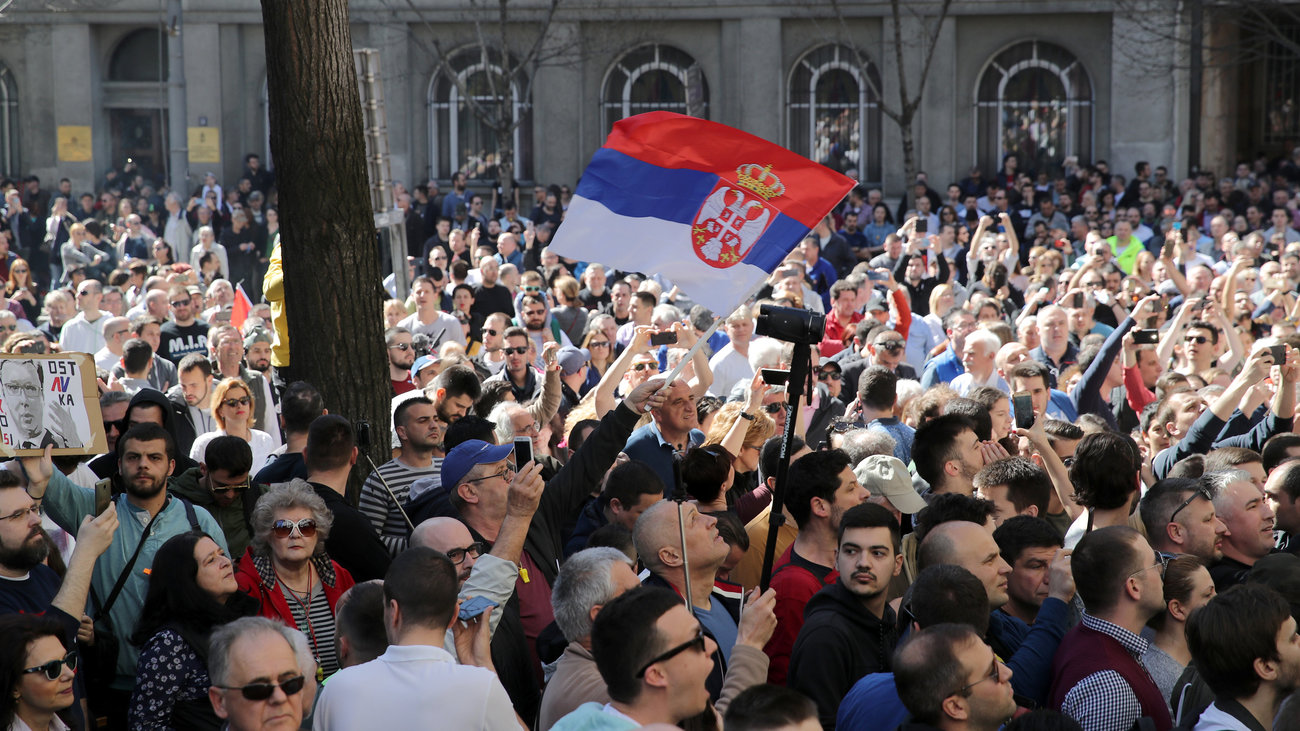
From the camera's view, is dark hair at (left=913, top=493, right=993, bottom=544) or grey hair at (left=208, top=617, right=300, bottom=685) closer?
grey hair at (left=208, top=617, right=300, bottom=685)

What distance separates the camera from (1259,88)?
3278 cm

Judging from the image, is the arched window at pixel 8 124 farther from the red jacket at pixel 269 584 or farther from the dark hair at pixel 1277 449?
the dark hair at pixel 1277 449

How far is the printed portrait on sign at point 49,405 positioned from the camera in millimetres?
5742

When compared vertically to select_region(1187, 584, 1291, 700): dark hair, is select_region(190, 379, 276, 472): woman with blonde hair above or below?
above

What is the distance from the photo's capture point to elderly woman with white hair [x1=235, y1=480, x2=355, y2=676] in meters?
5.22

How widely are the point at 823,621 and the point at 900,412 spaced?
4685 mm

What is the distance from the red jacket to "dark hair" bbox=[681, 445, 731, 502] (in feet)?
5.09

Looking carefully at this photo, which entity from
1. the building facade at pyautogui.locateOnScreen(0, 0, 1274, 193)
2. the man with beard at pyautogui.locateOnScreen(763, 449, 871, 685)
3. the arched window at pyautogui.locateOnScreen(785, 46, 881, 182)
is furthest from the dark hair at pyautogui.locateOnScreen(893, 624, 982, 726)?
the arched window at pyautogui.locateOnScreen(785, 46, 881, 182)

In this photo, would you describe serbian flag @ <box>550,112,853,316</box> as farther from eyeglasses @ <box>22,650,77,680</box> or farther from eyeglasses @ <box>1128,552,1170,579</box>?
eyeglasses @ <box>22,650,77,680</box>

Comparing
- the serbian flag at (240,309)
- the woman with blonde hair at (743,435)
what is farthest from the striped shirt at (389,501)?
the serbian flag at (240,309)

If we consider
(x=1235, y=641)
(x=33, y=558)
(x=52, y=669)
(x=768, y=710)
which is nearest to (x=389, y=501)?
(x=33, y=558)

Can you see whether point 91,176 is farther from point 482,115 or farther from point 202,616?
point 202,616

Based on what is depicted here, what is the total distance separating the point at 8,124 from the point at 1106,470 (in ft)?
108

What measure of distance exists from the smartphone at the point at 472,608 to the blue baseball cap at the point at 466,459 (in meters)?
1.23
